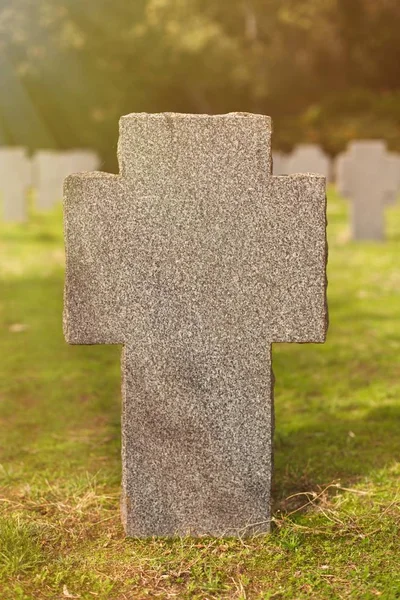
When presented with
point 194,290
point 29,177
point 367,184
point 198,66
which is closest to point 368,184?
point 367,184

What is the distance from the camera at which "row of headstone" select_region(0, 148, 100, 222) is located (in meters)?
14.7

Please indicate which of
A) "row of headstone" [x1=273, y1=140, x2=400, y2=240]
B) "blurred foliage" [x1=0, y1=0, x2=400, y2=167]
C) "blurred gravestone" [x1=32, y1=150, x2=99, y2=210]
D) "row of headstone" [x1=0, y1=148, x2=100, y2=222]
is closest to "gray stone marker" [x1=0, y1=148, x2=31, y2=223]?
"row of headstone" [x1=0, y1=148, x2=100, y2=222]

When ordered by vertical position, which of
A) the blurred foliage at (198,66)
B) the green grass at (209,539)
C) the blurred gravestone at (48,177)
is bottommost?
the green grass at (209,539)

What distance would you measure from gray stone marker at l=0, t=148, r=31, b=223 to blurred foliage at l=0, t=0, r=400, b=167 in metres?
11.5

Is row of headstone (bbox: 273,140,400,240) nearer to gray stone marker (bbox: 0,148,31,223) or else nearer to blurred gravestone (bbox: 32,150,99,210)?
gray stone marker (bbox: 0,148,31,223)

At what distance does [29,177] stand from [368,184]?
589cm

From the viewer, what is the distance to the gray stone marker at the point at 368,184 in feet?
40.0

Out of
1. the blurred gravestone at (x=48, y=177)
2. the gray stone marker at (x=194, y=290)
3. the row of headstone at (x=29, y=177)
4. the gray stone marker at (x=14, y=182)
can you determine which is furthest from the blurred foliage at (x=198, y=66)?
the gray stone marker at (x=194, y=290)

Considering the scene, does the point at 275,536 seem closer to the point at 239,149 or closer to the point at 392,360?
the point at 239,149

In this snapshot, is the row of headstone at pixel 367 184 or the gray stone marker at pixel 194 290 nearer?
the gray stone marker at pixel 194 290

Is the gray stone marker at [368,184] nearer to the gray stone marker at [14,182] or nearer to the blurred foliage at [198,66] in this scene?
the gray stone marker at [14,182]

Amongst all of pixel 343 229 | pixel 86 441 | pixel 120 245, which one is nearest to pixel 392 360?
pixel 86 441

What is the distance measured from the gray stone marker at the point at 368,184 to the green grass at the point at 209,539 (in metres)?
5.33

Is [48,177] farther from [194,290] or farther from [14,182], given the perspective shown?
[194,290]
